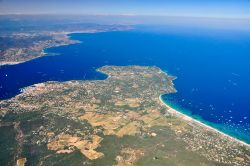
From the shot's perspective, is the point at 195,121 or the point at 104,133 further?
the point at 195,121

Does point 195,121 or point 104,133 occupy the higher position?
point 195,121

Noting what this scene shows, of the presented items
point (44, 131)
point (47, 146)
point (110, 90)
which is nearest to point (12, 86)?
point (110, 90)

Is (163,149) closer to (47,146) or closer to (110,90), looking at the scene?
(47,146)

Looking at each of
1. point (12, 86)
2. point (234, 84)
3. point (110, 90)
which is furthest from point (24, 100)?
point (234, 84)

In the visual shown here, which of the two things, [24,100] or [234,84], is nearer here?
[24,100]

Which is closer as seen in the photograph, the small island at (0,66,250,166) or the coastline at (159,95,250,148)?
the small island at (0,66,250,166)

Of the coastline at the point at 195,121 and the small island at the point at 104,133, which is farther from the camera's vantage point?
the coastline at the point at 195,121

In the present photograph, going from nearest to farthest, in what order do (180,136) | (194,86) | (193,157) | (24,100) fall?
(193,157), (180,136), (24,100), (194,86)

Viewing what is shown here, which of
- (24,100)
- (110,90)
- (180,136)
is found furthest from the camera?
(110,90)
